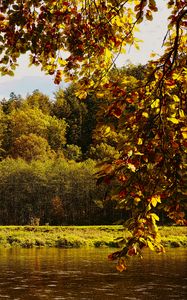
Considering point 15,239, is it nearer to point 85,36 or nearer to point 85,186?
point 85,186

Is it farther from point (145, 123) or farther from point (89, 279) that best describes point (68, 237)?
point (145, 123)

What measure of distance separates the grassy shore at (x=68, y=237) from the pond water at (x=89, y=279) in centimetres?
1421

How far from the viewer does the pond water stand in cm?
2128

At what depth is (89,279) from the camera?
26.0 metres

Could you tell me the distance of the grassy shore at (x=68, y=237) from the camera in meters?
51.5

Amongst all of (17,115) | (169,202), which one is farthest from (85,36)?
(17,115)

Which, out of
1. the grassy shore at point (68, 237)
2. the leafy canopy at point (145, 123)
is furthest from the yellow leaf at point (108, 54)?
the grassy shore at point (68, 237)

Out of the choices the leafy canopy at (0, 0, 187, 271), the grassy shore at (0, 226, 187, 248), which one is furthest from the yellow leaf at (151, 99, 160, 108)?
the grassy shore at (0, 226, 187, 248)

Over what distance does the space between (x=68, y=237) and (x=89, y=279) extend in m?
28.5

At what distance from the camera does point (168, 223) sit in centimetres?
7825

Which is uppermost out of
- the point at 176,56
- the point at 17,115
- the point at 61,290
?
the point at 17,115

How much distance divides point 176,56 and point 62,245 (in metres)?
46.9

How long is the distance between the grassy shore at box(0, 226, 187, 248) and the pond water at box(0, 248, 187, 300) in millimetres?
14208

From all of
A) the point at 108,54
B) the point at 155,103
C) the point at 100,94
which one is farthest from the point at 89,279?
the point at 155,103
